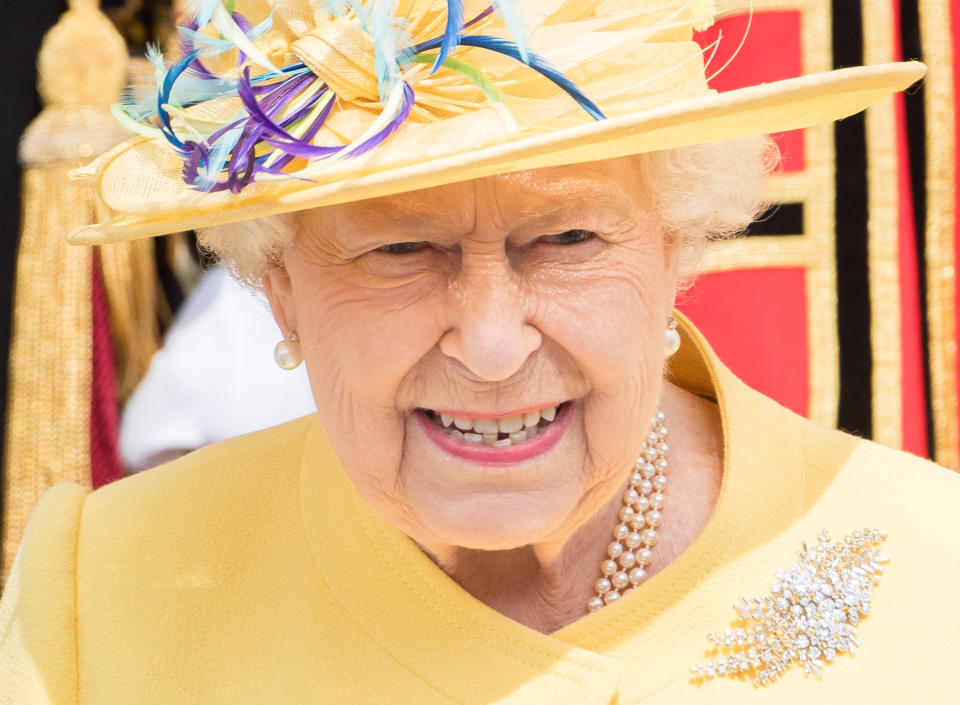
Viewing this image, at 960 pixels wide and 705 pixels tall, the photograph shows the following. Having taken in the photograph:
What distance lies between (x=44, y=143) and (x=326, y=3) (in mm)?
1796

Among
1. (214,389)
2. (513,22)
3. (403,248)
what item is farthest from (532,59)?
(214,389)

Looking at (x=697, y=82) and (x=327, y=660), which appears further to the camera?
(x=327, y=660)

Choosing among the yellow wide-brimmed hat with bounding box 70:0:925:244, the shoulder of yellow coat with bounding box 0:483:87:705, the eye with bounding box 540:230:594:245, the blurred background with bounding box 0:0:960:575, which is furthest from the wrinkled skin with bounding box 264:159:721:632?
the blurred background with bounding box 0:0:960:575

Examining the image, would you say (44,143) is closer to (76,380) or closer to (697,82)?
(76,380)

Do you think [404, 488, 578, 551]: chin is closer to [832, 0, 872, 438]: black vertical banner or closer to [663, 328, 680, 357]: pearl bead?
[663, 328, 680, 357]: pearl bead

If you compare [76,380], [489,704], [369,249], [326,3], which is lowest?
[489,704]

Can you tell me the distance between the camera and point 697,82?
1641 mm

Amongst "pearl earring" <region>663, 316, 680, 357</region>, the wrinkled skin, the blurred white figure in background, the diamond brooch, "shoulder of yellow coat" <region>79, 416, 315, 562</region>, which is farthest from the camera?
the blurred white figure in background

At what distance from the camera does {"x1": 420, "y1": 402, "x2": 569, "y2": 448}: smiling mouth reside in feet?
5.41

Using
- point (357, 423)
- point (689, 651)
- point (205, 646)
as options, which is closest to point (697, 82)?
point (357, 423)

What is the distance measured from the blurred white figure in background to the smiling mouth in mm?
1375

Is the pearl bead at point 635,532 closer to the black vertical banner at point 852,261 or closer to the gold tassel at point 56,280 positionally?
the black vertical banner at point 852,261

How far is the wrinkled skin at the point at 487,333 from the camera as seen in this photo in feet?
5.11

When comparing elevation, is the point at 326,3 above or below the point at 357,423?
above
